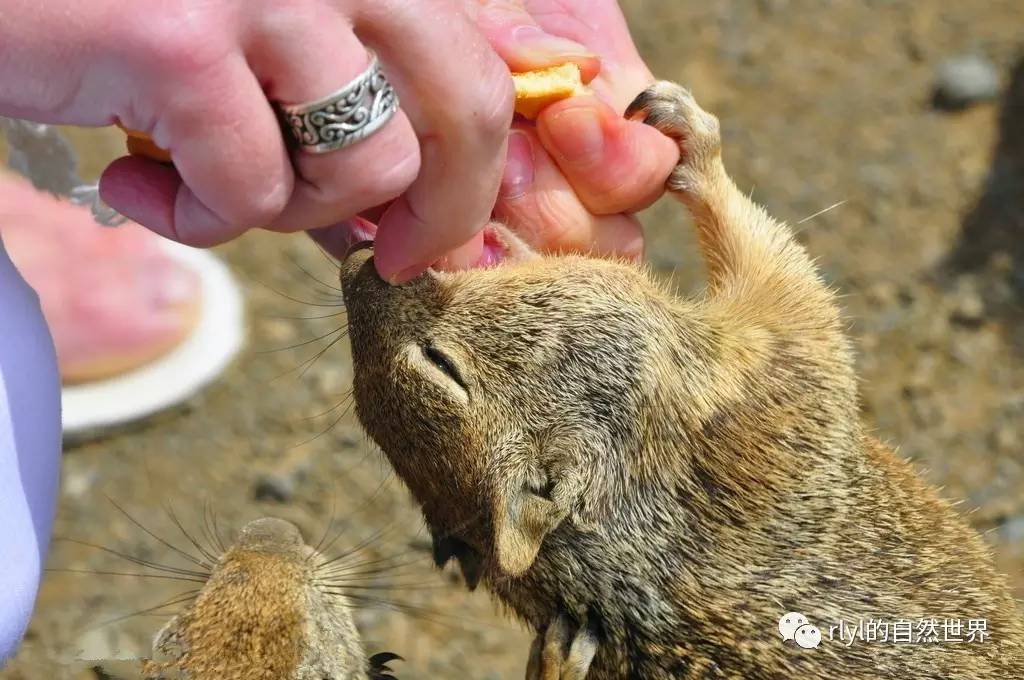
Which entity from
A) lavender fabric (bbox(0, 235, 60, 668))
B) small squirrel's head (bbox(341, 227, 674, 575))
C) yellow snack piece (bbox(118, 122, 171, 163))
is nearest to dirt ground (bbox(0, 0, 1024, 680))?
small squirrel's head (bbox(341, 227, 674, 575))

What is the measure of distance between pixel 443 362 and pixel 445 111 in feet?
2.24

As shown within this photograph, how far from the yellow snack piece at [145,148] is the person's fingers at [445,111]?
1.03 ft

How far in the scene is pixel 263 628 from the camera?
1.99m

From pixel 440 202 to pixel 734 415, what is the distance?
88 centimetres

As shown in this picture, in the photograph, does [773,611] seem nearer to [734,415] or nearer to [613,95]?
[734,415]

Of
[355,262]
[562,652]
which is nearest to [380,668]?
[562,652]

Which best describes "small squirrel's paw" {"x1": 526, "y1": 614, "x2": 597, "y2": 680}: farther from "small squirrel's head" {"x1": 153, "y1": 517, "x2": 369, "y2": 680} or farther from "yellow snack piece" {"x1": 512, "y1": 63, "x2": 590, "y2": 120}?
"yellow snack piece" {"x1": 512, "y1": 63, "x2": 590, "y2": 120}

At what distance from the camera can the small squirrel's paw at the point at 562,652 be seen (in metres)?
1.91

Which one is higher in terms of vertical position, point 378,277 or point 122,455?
point 378,277

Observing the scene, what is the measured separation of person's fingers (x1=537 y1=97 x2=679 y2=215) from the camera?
1.98 metres

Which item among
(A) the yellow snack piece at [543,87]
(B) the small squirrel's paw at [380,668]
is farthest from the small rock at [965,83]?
(B) the small squirrel's paw at [380,668]

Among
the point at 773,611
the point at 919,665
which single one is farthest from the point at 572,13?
the point at 919,665

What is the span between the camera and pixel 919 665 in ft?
6.44

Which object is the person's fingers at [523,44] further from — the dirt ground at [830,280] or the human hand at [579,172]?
the dirt ground at [830,280]
